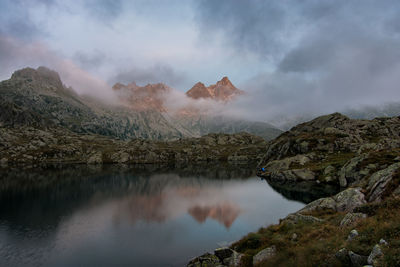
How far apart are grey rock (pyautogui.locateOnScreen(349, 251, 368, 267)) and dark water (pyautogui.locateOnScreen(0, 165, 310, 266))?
32.1m

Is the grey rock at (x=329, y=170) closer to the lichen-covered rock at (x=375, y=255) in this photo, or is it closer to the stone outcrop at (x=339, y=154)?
the stone outcrop at (x=339, y=154)

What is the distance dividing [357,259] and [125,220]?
2524 inches

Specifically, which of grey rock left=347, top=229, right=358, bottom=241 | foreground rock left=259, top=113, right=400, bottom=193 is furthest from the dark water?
grey rock left=347, top=229, right=358, bottom=241

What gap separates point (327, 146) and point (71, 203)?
472ft

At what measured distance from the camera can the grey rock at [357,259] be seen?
15.7 m

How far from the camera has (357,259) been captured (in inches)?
633

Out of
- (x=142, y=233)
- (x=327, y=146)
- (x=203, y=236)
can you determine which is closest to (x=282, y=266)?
(x=203, y=236)

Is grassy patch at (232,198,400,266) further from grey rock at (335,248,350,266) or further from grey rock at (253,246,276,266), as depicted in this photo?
grey rock at (253,246,276,266)

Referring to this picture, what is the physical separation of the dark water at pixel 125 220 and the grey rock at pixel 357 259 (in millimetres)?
32127

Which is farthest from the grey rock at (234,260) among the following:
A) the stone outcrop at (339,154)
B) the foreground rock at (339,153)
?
the foreground rock at (339,153)

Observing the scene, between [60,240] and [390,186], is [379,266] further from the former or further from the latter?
[60,240]

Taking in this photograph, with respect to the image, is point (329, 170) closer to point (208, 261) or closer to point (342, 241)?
point (208, 261)

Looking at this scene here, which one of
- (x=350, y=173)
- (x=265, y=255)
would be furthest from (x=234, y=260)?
(x=350, y=173)

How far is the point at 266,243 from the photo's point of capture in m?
31.2
